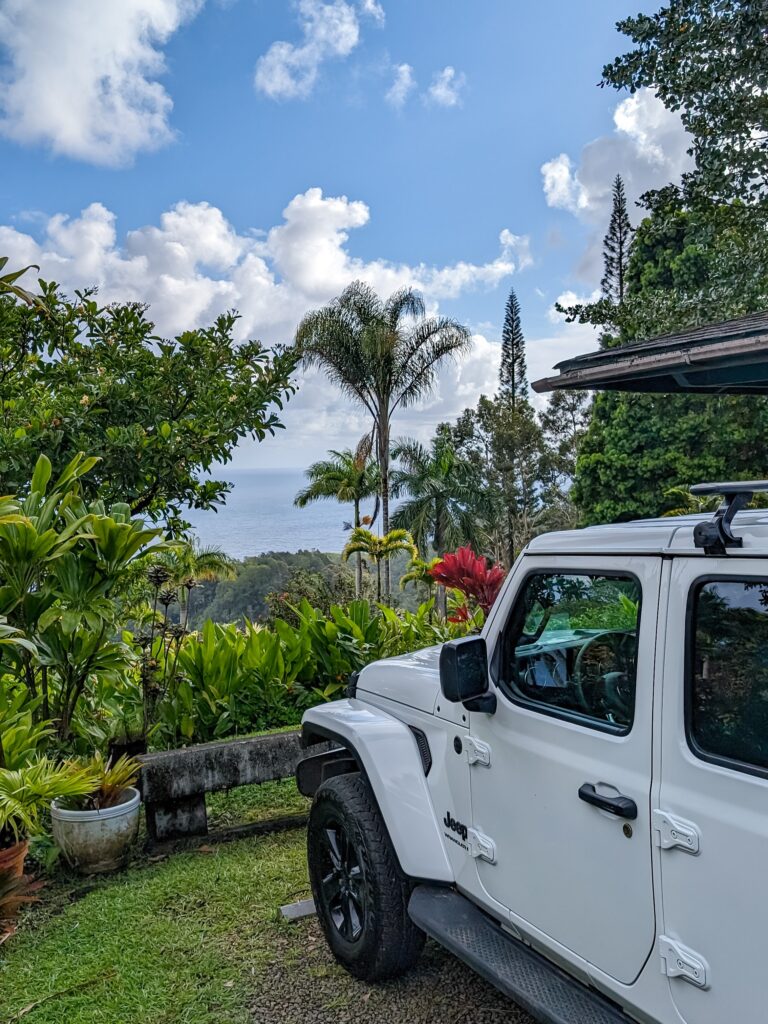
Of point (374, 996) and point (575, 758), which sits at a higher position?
point (575, 758)

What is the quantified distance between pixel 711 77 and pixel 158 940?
29.7 ft

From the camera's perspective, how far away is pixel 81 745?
15.0ft

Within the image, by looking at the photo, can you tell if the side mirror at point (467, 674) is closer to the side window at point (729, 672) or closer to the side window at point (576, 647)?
the side window at point (576, 647)

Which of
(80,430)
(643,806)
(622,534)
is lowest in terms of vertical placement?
(643,806)

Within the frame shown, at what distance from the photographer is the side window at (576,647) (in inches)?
76.9

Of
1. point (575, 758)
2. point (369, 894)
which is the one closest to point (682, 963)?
point (575, 758)

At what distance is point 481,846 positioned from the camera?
2338mm

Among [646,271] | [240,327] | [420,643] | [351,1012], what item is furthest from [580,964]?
[646,271]

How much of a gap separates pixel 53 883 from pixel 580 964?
3144 mm

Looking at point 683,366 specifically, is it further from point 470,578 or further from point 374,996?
point 470,578

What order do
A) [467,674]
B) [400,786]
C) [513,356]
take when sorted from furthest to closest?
[513,356], [400,786], [467,674]

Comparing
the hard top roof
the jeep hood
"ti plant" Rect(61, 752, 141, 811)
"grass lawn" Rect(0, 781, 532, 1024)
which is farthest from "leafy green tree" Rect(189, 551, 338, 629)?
the hard top roof

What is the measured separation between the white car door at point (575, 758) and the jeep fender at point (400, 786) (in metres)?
0.25

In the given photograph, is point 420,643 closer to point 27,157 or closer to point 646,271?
point 27,157
